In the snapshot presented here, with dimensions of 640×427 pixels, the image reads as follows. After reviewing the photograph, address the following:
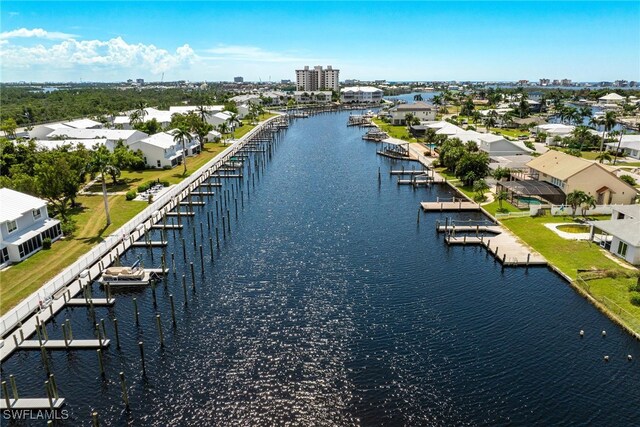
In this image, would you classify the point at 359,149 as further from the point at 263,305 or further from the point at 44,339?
the point at 44,339

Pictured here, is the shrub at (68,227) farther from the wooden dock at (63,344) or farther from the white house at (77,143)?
the white house at (77,143)

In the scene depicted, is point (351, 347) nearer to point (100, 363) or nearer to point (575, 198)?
point (100, 363)

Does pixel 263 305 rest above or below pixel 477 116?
below

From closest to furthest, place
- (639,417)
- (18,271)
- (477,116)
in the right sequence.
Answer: (639,417), (18,271), (477,116)

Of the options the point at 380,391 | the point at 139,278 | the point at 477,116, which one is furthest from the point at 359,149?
the point at 380,391

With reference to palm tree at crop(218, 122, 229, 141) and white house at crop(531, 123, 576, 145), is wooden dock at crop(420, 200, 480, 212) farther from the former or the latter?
palm tree at crop(218, 122, 229, 141)

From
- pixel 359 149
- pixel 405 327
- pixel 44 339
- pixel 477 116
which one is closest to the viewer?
A: pixel 44 339

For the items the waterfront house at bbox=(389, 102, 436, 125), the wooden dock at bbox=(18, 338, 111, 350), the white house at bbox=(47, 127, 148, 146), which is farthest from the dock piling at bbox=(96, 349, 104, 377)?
the waterfront house at bbox=(389, 102, 436, 125)
